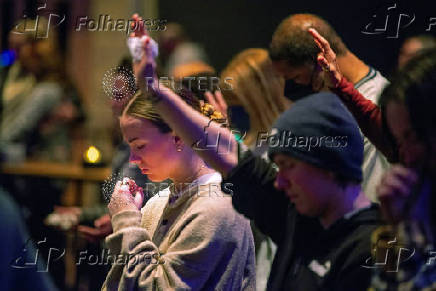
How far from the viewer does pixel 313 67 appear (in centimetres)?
304

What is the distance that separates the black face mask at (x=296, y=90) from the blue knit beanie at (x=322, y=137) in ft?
3.40

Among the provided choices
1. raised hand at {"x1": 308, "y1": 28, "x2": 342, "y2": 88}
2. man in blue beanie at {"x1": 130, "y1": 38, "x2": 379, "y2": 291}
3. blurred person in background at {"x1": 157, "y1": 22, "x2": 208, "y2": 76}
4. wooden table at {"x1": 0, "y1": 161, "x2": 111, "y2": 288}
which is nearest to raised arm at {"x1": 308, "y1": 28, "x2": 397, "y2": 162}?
raised hand at {"x1": 308, "y1": 28, "x2": 342, "y2": 88}

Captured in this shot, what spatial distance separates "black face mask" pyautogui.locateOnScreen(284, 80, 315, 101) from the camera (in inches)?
125

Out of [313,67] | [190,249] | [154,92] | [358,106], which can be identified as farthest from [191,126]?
[313,67]

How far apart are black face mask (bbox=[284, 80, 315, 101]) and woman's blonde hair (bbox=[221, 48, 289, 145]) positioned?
0.42 m

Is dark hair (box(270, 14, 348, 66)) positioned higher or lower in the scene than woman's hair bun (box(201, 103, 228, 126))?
higher

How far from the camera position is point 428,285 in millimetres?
1829

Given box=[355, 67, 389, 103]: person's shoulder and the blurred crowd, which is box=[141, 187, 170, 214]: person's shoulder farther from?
box=[355, 67, 389, 103]: person's shoulder

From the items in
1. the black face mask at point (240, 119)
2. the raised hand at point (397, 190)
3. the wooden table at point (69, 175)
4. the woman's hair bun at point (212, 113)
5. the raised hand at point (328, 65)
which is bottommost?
the wooden table at point (69, 175)

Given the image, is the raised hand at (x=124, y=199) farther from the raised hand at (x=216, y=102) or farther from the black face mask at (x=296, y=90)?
the black face mask at (x=296, y=90)

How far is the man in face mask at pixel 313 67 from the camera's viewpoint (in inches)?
119

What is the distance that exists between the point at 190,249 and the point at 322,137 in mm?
642

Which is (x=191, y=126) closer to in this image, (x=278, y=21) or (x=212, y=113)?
(x=212, y=113)

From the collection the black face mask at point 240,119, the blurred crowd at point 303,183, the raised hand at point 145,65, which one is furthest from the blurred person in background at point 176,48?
the raised hand at point 145,65
